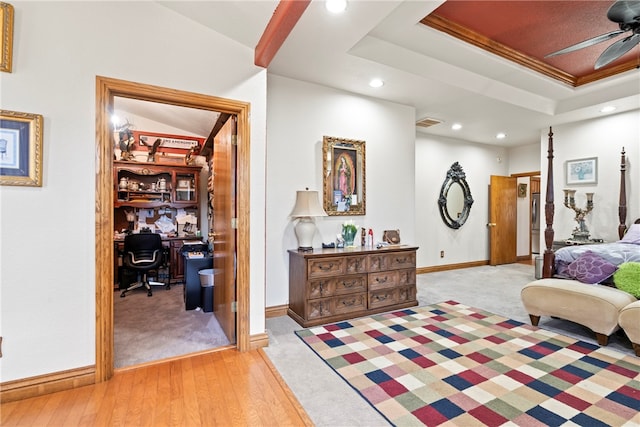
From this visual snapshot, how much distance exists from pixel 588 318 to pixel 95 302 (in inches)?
155

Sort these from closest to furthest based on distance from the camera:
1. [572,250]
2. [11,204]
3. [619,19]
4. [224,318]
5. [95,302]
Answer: [11,204] < [95,302] < [619,19] < [224,318] < [572,250]

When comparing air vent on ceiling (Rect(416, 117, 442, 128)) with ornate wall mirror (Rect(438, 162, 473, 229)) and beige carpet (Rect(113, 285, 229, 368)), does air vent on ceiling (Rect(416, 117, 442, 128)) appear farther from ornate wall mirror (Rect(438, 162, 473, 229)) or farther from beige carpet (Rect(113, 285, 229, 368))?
beige carpet (Rect(113, 285, 229, 368))

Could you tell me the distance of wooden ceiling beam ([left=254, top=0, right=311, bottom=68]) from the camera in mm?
1928

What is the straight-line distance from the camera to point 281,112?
3463 mm

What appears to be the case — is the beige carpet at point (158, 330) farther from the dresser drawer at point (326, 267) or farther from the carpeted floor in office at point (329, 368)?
the dresser drawer at point (326, 267)

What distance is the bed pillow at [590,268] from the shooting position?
2865 millimetres

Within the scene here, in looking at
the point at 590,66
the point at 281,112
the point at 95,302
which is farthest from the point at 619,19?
the point at 95,302

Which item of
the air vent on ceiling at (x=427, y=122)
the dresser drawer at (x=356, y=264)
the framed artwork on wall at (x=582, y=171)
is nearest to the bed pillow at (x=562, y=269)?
the dresser drawer at (x=356, y=264)

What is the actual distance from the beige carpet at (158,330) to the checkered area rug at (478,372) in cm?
97

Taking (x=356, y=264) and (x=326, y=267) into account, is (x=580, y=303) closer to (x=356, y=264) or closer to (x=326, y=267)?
(x=356, y=264)

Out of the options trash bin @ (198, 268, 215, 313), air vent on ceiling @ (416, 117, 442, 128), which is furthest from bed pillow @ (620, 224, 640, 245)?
trash bin @ (198, 268, 215, 313)

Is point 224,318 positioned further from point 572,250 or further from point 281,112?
point 572,250

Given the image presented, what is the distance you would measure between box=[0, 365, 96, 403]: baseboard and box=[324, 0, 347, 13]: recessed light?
303 cm

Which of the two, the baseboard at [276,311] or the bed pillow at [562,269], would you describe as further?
the baseboard at [276,311]
